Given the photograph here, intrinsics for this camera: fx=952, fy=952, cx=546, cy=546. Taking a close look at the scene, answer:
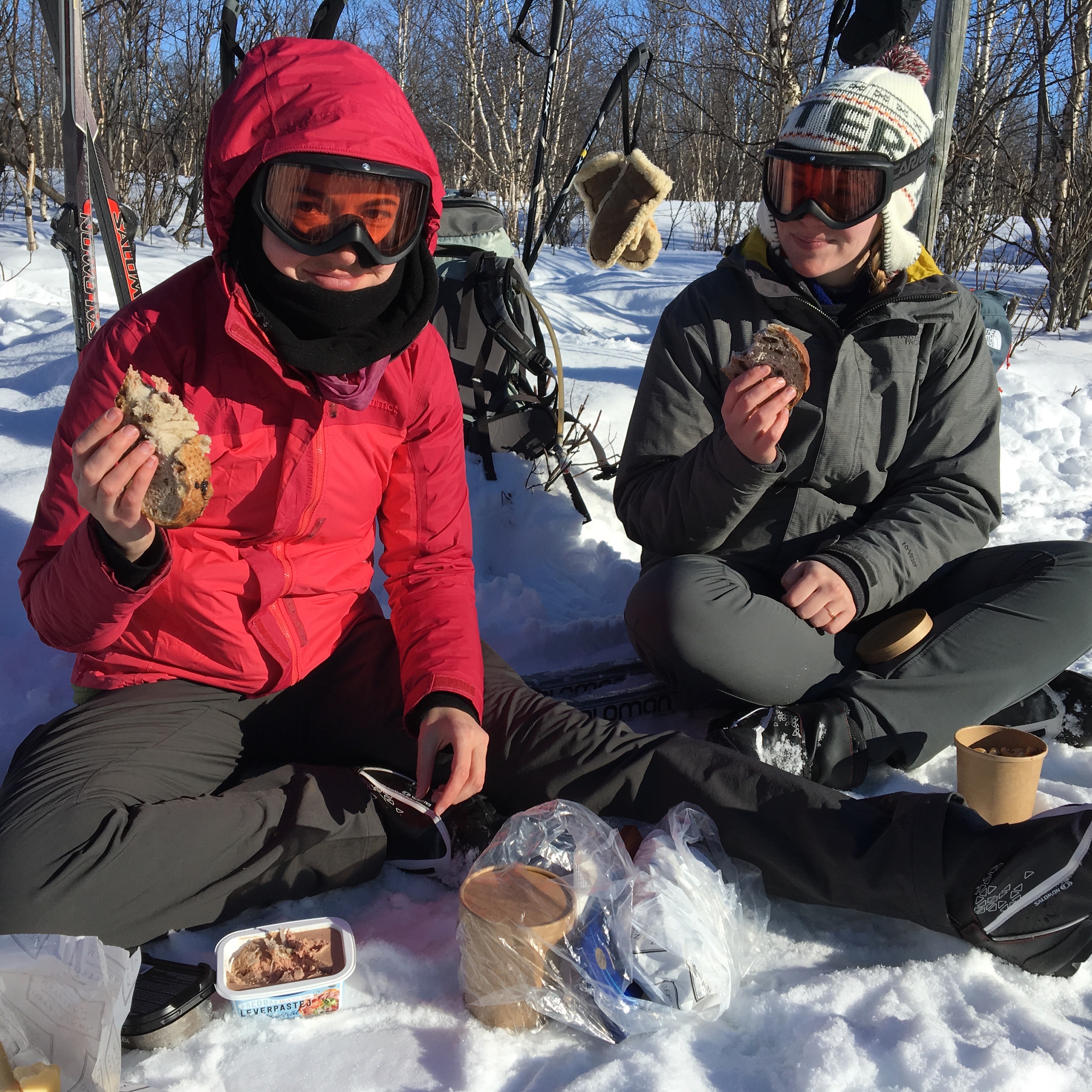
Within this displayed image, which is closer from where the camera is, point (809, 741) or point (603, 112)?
point (809, 741)

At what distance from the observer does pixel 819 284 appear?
2.49 m

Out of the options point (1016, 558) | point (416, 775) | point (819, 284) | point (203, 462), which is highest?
point (819, 284)

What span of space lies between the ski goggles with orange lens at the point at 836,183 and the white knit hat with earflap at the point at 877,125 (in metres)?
0.03

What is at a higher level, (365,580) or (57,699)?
(365,580)

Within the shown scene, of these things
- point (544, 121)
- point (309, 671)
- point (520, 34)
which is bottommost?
point (309, 671)

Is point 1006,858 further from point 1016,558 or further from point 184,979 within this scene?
point 184,979

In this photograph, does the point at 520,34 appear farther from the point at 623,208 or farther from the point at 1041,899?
the point at 1041,899

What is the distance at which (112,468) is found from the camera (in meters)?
1.33

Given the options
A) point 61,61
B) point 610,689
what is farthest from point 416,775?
point 61,61

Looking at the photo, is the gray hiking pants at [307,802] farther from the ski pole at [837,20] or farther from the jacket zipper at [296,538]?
the ski pole at [837,20]

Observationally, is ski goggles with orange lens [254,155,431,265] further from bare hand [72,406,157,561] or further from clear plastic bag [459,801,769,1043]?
clear plastic bag [459,801,769,1043]

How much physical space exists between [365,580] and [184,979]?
0.88 meters

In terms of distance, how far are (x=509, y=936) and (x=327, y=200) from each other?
124 centimetres

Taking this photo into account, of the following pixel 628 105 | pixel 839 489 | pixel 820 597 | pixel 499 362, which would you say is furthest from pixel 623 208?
pixel 820 597
